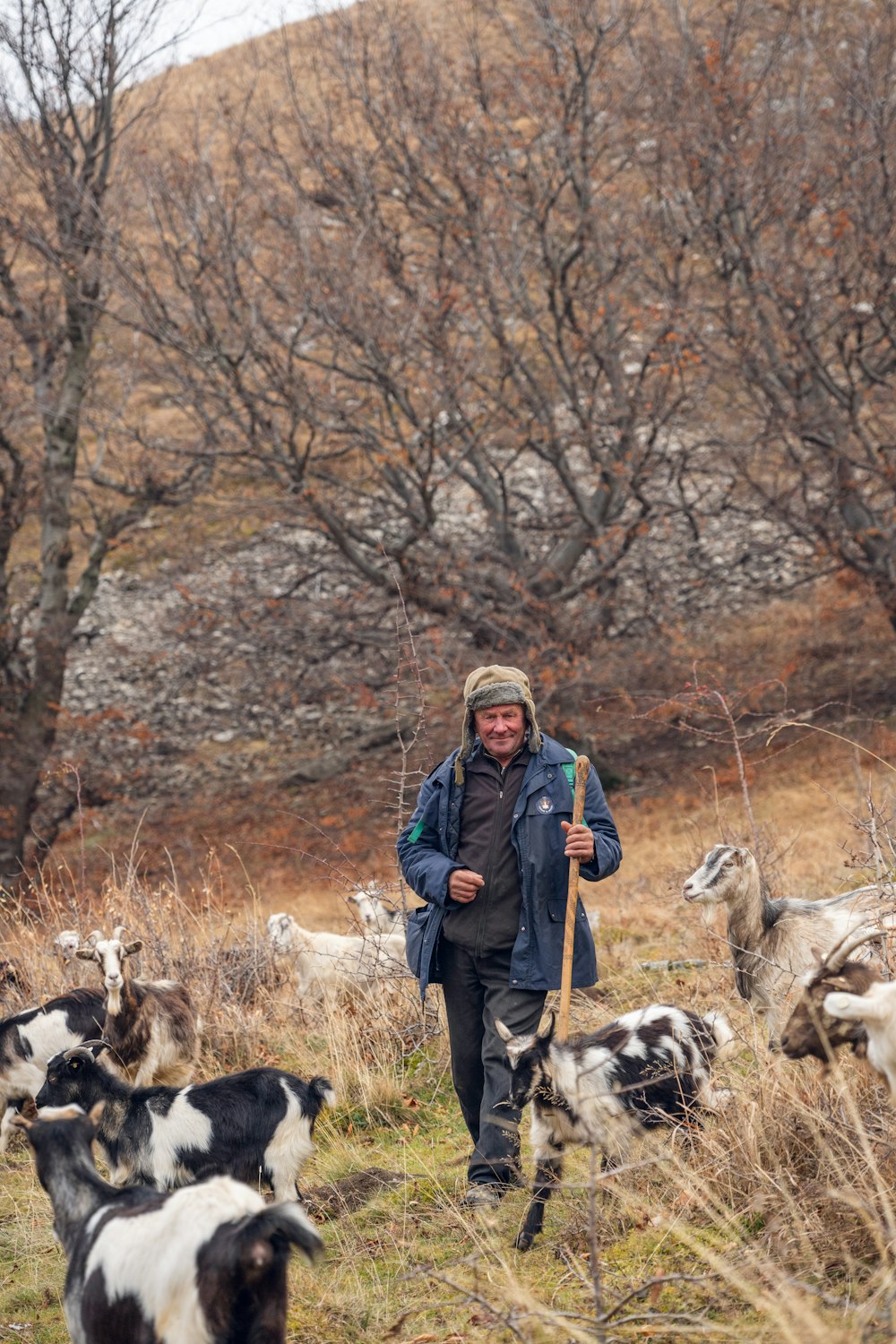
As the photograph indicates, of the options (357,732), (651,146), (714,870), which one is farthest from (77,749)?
(714,870)

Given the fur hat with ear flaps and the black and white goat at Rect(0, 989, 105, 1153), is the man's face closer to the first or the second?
the fur hat with ear flaps

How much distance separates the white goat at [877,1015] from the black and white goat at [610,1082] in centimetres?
116

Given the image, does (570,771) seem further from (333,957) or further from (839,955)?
(333,957)

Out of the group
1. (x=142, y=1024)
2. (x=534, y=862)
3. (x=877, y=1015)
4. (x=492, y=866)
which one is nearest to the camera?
(x=877, y=1015)

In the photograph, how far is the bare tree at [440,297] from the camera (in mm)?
16109

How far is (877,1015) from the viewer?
3.69m

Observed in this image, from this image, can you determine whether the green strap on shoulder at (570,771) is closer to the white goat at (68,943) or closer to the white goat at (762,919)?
the white goat at (762,919)

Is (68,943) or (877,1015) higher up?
(877,1015)

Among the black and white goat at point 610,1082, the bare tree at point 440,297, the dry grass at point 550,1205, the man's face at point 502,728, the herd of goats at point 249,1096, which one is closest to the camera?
the herd of goats at point 249,1096

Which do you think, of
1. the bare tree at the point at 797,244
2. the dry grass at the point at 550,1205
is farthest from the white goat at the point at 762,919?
the bare tree at the point at 797,244

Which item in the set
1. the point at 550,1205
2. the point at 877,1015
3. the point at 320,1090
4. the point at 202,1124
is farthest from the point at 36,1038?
the point at 877,1015

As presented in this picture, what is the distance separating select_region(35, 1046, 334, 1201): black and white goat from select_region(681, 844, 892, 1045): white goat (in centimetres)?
240

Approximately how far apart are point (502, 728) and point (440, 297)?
12.0m

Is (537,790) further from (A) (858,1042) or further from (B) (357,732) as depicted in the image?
(B) (357,732)
